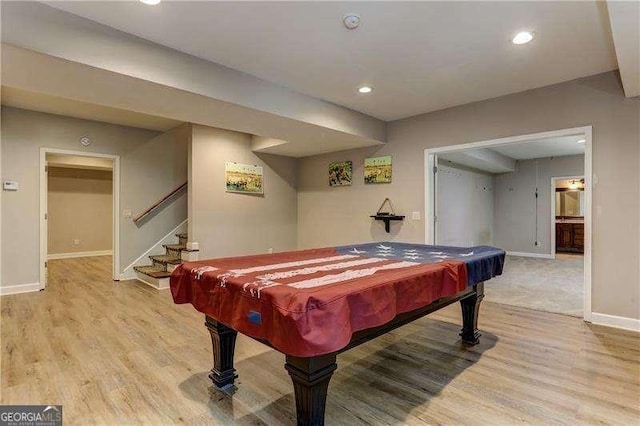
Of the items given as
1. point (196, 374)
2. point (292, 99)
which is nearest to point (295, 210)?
point (292, 99)

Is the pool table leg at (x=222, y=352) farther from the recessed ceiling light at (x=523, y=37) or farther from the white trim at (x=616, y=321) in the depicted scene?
the white trim at (x=616, y=321)

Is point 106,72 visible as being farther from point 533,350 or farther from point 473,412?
point 533,350

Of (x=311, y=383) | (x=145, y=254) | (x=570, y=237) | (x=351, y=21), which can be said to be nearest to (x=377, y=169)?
(x=351, y=21)

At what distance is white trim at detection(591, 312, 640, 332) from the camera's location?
313 centimetres

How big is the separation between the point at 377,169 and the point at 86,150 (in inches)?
185

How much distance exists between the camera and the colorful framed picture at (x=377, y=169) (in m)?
5.05

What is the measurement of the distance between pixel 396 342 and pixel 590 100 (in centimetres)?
318

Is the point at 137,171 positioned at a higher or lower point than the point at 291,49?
lower

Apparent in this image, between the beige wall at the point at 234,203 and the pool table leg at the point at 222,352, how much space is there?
10.7ft

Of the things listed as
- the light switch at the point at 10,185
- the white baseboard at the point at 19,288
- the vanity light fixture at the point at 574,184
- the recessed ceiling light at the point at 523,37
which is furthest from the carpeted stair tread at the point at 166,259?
the vanity light fixture at the point at 574,184

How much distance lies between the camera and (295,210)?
21.8ft

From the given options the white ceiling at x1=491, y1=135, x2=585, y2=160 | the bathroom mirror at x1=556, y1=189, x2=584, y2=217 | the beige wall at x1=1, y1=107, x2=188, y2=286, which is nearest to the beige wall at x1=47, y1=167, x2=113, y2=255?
the beige wall at x1=1, y1=107, x2=188, y2=286

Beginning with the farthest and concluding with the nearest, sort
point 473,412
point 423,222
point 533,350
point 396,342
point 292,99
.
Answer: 1. point 423,222
2. point 292,99
3. point 396,342
4. point 533,350
5. point 473,412

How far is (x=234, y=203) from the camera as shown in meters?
5.61
